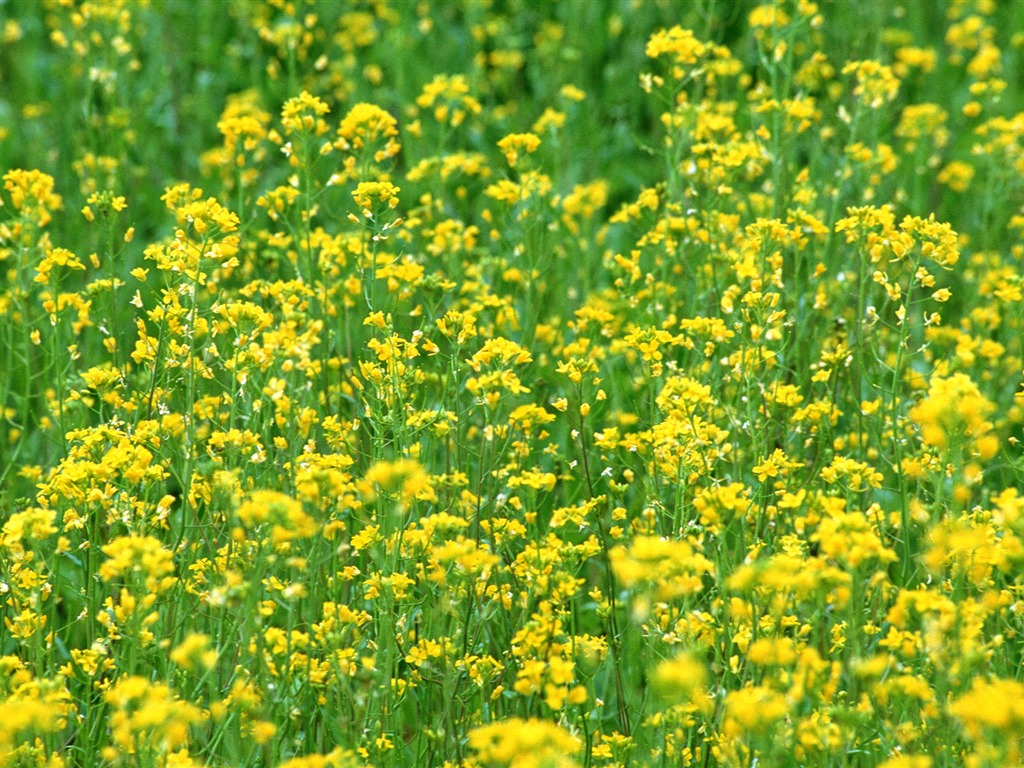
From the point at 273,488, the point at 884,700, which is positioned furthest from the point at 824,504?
the point at 273,488

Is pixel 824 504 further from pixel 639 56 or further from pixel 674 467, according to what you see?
pixel 639 56

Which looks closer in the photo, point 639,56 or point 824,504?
point 824,504

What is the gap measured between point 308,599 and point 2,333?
6.55ft

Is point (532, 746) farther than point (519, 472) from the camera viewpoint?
No

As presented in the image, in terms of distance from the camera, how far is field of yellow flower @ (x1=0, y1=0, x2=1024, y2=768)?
3014mm

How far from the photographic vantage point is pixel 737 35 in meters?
8.56

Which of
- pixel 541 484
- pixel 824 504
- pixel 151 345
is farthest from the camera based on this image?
pixel 151 345

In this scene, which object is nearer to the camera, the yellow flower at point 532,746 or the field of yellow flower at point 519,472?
the yellow flower at point 532,746

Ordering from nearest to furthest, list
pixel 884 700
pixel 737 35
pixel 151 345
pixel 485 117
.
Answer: pixel 884 700, pixel 151 345, pixel 485 117, pixel 737 35

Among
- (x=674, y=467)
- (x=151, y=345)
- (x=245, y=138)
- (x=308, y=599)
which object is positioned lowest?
(x=308, y=599)

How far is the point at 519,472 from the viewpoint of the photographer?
4180 millimetres

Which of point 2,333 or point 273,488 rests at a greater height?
point 2,333

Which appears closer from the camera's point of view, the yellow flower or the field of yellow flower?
the yellow flower

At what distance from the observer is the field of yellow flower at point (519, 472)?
3014mm
